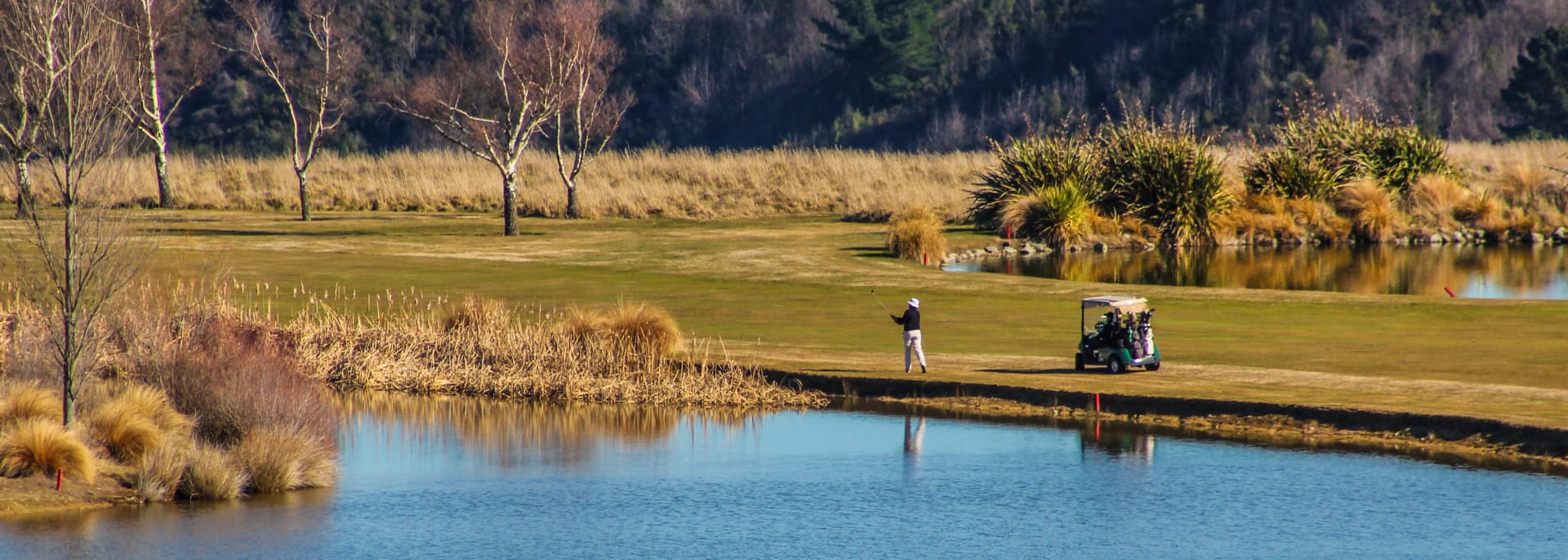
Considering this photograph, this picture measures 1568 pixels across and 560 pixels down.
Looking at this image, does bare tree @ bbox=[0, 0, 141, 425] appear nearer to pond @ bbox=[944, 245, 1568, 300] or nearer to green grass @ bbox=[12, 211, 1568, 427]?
green grass @ bbox=[12, 211, 1568, 427]

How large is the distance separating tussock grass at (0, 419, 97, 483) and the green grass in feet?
10.5

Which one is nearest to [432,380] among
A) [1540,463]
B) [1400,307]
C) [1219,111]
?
[1540,463]

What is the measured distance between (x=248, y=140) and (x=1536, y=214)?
261 ft

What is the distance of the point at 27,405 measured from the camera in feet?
65.5

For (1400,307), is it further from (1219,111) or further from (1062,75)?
(1062,75)

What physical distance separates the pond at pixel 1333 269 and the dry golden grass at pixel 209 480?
2557cm

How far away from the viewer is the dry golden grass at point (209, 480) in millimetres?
17922

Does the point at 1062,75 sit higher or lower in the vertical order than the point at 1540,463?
higher

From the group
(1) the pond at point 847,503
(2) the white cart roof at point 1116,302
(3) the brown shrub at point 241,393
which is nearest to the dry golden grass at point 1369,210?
(2) the white cart roof at point 1116,302

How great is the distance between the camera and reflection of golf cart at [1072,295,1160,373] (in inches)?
930

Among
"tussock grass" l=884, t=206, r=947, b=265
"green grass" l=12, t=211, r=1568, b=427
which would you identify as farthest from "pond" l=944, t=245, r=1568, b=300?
"green grass" l=12, t=211, r=1568, b=427

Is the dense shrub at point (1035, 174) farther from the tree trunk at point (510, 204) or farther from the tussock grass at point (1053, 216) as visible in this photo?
the tree trunk at point (510, 204)

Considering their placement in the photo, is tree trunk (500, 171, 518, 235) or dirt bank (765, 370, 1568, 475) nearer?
dirt bank (765, 370, 1568, 475)

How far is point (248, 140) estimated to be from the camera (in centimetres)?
11194
